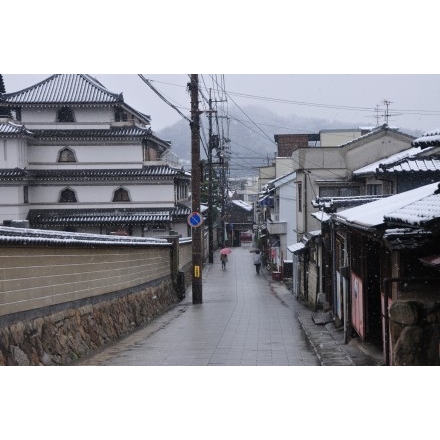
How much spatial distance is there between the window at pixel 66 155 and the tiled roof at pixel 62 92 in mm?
1119

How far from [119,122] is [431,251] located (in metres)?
12.1

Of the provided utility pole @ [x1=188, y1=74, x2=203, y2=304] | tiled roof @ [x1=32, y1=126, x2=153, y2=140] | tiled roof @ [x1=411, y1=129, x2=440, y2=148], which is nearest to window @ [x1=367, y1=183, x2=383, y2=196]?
utility pole @ [x1=188, y1=74, x2=203, y2=304]

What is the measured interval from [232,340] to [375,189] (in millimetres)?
9234

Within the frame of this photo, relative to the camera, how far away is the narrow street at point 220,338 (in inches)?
341

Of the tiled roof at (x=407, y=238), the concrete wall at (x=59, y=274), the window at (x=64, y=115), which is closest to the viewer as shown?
the tiled roof at (x=407, y=238)

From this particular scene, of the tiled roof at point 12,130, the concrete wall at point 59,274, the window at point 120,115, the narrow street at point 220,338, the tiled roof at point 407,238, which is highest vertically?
the window at point 120,115

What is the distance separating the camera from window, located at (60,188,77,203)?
45.1ft

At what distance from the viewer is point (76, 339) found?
873cm

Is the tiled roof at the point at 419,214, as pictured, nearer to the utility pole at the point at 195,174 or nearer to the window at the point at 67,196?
the window at the point at 67,196

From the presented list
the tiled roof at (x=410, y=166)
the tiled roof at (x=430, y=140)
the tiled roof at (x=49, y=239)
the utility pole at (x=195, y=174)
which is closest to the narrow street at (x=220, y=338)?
the utility pole at (x=195, y=174)

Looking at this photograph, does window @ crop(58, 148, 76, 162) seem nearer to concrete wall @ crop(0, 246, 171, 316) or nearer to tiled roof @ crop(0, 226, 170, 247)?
tiled roof @ crop(0, 226, 170, 247)

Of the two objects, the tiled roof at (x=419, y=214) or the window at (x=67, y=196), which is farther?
the window at (x=67, y=196)

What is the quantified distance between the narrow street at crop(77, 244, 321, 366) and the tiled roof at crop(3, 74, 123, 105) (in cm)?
544

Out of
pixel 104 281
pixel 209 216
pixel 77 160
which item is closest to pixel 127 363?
pixel 104 281
